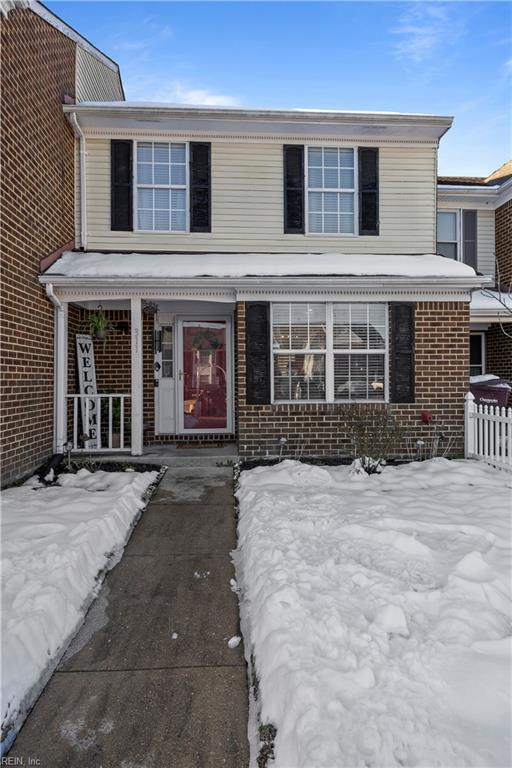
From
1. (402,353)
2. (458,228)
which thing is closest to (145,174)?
(402,353)

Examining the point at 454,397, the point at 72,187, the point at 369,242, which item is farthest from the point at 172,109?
the point at 454,397

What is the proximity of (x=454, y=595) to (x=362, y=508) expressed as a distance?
1640 millimetres

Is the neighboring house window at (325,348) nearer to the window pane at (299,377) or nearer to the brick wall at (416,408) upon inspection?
the window pane at (299,377)

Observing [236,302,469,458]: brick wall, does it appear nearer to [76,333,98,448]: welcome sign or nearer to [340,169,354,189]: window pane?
[76,333,98,448]: welcome sign

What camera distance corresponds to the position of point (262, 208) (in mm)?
7820

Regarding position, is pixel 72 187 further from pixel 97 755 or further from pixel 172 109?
pixel 97 755

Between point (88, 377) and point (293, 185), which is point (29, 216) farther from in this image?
point (293, 185)

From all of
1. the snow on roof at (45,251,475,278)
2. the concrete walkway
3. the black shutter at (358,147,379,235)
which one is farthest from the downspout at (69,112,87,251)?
the concrete walkway

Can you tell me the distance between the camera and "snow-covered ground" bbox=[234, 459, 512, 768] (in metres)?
1.83

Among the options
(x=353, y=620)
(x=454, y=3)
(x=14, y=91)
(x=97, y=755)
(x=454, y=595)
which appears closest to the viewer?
(x=97, y=755)

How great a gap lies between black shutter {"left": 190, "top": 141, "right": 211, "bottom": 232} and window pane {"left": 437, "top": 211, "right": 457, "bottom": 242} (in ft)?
19.0

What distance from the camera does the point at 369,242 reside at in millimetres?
7930

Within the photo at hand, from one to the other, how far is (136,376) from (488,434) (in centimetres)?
514

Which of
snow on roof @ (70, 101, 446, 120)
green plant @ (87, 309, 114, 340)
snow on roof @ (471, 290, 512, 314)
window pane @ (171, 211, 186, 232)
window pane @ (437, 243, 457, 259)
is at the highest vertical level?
snow on roof @ (70, 101, 446, 120)
